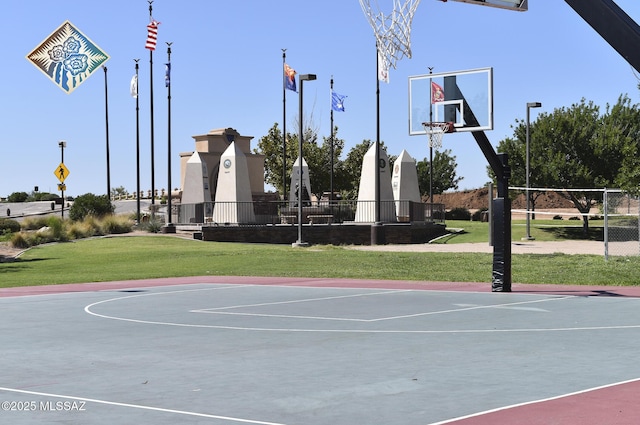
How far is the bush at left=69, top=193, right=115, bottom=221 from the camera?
54344 mm

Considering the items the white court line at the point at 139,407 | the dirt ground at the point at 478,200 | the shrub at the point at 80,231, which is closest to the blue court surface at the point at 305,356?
the white court line at the point at 139,407

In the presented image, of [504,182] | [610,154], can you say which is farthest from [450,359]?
[610,154]

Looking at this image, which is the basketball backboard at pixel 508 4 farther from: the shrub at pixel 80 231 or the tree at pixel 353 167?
the tree at pixel 353 167

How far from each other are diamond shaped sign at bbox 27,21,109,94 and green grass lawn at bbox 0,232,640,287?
769 cm

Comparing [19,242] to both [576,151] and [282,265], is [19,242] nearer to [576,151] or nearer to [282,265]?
[282,265]

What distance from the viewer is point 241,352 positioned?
1148 centimetres

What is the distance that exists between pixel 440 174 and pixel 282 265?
6487 centimetres

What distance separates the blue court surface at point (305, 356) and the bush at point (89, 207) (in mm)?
35794

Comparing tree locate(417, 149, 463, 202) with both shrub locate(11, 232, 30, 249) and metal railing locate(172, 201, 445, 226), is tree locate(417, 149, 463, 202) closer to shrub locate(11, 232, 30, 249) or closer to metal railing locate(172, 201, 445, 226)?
metal railing locate(172, 201, 445, 226)

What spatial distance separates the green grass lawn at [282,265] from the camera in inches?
1013

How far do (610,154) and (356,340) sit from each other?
46.9 metres

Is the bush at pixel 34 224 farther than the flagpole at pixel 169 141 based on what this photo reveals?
Yes

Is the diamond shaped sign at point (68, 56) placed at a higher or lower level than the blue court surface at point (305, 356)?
higher

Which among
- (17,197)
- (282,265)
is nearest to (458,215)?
(282,265)
